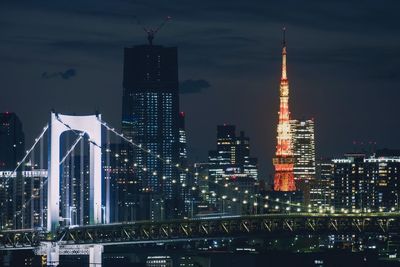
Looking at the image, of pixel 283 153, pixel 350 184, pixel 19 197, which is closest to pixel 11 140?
pixel 19 197

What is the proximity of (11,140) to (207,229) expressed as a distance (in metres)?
25.9

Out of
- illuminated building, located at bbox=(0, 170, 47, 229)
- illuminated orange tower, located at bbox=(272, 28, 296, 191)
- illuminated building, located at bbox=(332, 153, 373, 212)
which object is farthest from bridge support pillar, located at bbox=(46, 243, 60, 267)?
illuminated building, located at bbox=(332, 153, 373, 212)

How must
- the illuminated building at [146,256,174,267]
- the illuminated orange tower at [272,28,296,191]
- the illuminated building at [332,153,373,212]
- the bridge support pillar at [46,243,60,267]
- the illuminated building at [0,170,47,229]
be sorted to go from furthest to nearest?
the illuminated building at [332,153,373,212] < the illuminated orange tower at [272,28,296,191] < the illuminated building at [146,256,174,267] < the illuminated building at [0,170,47,229] < the bridge support pillar at [46,243,60,267]

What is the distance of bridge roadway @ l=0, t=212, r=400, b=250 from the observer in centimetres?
5931

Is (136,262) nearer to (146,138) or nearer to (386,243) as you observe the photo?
(386,243)

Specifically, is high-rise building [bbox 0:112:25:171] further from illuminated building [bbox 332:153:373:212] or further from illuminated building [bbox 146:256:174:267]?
illuminated building [bbox 332:153:373:212]

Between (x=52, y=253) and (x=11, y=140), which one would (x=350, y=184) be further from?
(x=52, y=253)

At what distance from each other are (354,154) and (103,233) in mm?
62118

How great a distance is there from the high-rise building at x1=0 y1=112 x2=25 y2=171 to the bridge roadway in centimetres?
2390

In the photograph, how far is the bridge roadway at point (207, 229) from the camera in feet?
195

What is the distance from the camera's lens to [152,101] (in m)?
134

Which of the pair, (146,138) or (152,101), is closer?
(146,138)

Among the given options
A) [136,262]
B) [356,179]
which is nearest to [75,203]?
[136,262]

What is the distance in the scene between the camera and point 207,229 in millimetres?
62531
